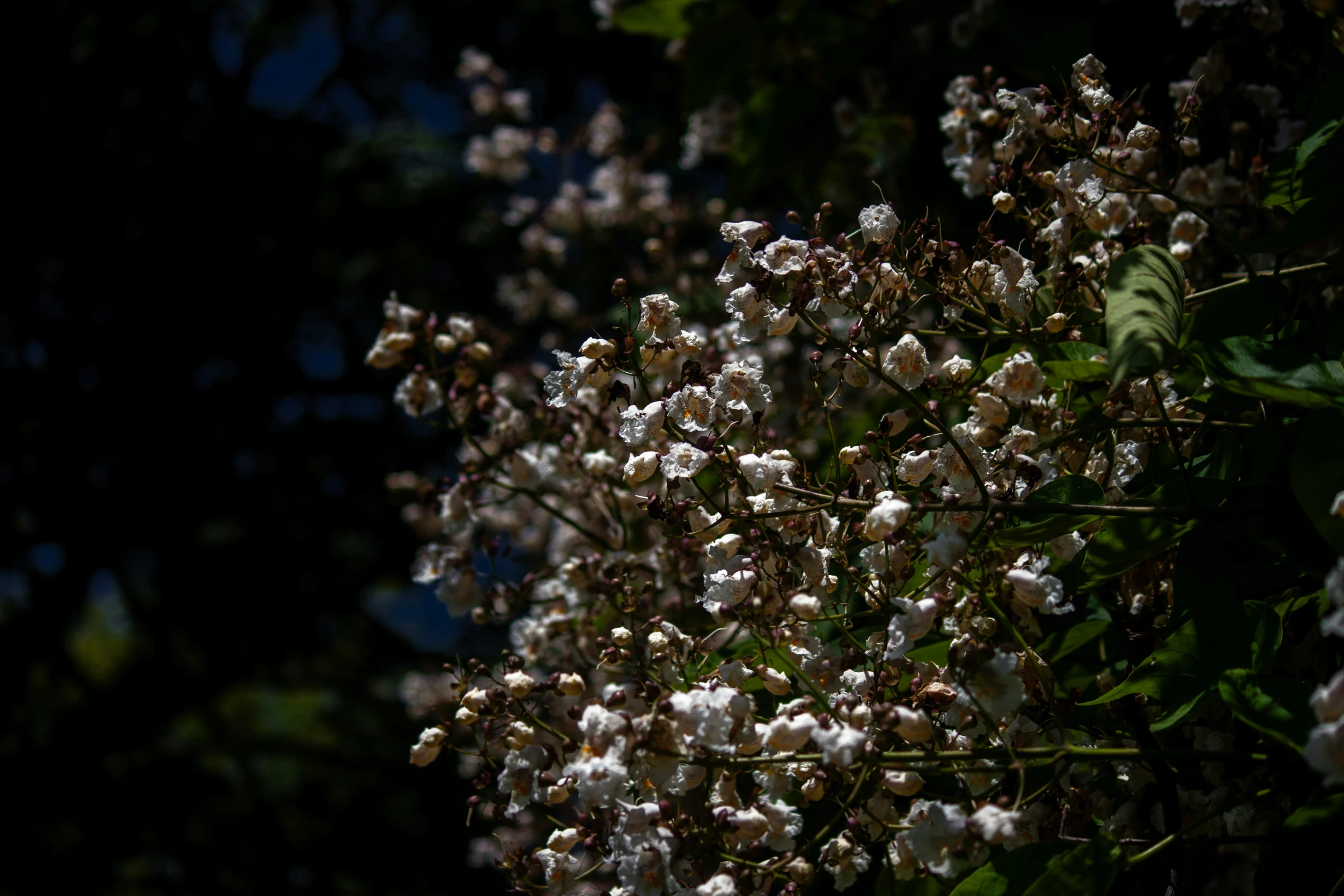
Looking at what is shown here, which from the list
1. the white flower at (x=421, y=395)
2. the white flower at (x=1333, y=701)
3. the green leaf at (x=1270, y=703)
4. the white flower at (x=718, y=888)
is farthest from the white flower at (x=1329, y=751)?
the white flower at (x=421, y=395)

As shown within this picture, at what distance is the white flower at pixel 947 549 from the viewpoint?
0.99m

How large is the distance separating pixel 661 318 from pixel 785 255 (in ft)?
0.58

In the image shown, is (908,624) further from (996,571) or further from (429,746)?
(429,746)

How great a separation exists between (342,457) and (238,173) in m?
1.53

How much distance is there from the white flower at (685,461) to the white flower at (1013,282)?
424 mm

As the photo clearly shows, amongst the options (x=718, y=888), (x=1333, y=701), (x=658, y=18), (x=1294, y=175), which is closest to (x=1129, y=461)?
(x=1294, y=175)

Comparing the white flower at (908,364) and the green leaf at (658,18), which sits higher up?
the green leaf at (658,18)

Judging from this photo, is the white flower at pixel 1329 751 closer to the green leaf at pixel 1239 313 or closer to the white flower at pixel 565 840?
the green leaf at pixel 1239 313

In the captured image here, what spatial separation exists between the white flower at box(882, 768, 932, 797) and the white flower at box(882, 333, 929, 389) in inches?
17.9

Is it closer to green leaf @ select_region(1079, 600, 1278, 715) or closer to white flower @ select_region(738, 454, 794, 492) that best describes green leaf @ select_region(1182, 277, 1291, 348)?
green leaf @ select_region(1079, 600, 1278, 715)

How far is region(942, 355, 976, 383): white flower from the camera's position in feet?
4.08

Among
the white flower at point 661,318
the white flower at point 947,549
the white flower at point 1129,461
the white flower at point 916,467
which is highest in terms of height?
the white flower at point 661,318

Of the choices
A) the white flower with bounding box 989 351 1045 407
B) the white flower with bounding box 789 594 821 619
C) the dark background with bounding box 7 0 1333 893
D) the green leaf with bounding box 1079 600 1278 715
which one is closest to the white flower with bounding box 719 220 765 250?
the white flower with bounding box 989 351 1045 407

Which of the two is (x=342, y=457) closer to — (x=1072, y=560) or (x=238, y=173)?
(x=238, y=173)
